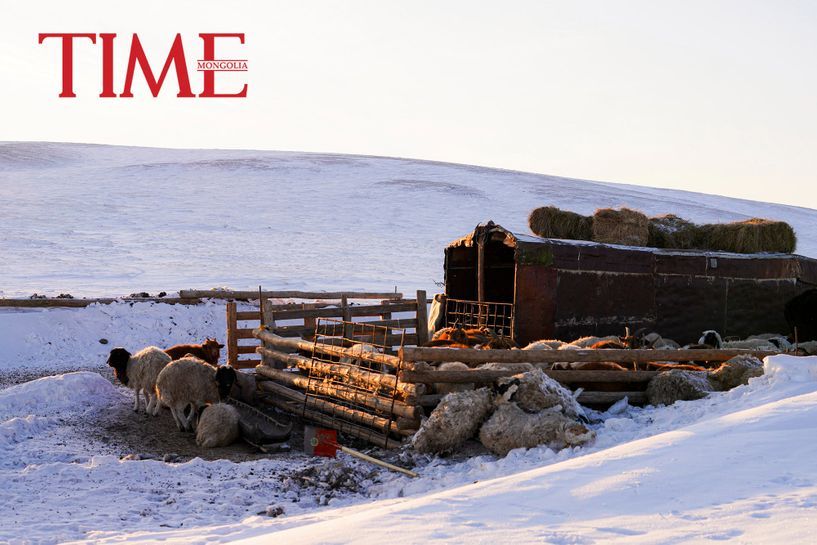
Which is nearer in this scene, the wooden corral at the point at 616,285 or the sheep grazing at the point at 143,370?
the sheep grazing at the point at 143,370

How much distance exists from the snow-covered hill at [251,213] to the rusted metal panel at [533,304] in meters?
17.4

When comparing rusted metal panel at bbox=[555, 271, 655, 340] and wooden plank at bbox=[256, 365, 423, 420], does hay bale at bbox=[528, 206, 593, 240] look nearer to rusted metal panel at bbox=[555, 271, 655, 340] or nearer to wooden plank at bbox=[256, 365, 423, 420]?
rusted metal panel at bbox=[555, 271, 655, 340]

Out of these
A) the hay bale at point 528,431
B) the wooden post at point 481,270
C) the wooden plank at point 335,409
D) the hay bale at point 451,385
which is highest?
the wooden post at point 481,270

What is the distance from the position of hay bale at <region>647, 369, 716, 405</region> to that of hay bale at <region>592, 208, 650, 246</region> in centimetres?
706

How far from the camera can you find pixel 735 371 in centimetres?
974

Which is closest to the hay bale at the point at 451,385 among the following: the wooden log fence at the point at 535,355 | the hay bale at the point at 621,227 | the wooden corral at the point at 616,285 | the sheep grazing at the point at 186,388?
the wooden log fence at the point at 535,355

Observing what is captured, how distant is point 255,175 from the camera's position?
58.0 meters

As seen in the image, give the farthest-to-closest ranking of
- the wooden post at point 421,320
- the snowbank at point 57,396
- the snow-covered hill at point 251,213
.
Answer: the snow-covered hill at point 251,213 → the wooden post at point 421,320 → the snowbank at point 57,396

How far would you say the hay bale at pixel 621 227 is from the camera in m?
16.5

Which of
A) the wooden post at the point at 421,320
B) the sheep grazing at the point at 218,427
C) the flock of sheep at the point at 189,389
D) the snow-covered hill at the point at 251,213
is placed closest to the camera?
the sheep grazing at the point at 218,427

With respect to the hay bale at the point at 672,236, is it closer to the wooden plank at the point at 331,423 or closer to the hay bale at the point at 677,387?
the hay bale at the point at 677,387

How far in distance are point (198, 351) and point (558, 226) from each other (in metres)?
7.89

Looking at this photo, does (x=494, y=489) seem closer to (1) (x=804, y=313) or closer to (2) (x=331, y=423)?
(2) (x=331, y=423)

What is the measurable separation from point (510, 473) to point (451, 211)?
42.2 m
